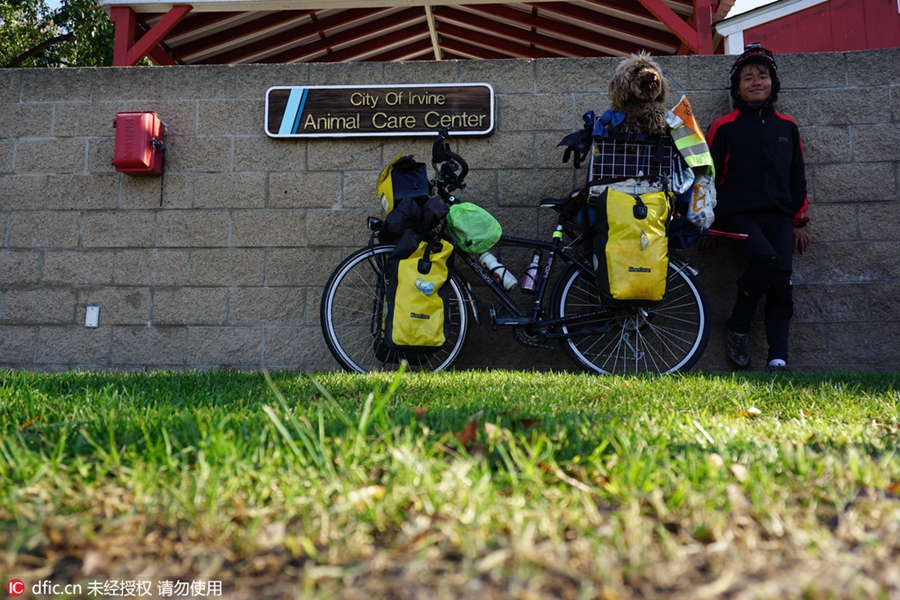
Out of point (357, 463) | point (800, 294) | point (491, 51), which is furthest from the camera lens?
point (491, 51)

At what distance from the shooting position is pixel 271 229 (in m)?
4.42

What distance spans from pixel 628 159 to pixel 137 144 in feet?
10.0

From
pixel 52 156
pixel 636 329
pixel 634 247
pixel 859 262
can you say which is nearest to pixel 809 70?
pixel 859 262

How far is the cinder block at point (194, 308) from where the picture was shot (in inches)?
173

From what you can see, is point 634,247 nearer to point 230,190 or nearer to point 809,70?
point 809,70

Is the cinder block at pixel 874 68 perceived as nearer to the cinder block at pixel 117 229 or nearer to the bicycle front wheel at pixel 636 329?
the bicycle front wheel at pixel 636 329

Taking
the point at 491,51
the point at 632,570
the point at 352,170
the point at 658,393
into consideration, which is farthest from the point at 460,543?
the point at 491,51

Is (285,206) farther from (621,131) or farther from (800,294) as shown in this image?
(800,294)

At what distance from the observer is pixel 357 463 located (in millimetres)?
1267

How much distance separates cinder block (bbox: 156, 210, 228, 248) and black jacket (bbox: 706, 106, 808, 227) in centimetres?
312

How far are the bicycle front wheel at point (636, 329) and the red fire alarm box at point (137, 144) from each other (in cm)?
273

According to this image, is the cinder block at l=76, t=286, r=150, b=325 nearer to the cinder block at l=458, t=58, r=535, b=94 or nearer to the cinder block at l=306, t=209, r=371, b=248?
the cinder block at l=306, t=209, r=371, b=248

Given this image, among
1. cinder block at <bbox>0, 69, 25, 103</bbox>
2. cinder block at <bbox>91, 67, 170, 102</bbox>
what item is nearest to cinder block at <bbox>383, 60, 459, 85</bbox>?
cinder block at <bbox>91, 67, 170, 102</bbox>

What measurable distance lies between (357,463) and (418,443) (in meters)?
0.12
